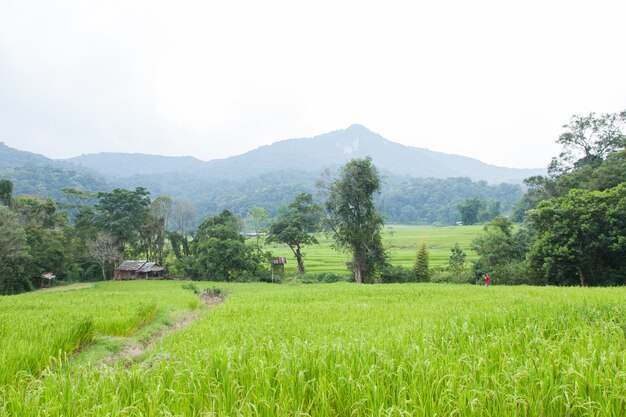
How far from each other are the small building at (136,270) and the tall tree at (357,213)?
108 feet

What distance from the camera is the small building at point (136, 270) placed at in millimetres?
56228

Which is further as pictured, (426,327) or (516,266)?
(516,266)

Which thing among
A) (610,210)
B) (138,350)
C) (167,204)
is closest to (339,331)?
(138,350)

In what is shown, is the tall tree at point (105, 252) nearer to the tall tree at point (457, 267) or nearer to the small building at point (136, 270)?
the small building at point (136, 270)

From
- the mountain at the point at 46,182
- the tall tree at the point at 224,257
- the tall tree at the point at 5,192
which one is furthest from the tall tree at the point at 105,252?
the mountain at the point at 46,182

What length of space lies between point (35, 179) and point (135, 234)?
10371 cm

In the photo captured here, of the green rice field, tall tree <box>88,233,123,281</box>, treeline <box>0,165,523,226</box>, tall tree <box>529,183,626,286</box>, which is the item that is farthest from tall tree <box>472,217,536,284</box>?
treeline <box>0,165,523,226</box>

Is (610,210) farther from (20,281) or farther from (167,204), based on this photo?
(167,204)

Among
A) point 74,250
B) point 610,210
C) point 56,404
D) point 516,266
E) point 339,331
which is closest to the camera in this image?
point 56,404

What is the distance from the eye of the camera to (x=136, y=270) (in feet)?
185

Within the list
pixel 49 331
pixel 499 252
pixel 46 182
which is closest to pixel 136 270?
pixel 49 331

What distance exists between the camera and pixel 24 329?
895 cm

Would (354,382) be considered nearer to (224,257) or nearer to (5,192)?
(224,257)

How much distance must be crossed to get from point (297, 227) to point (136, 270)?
27739mm
